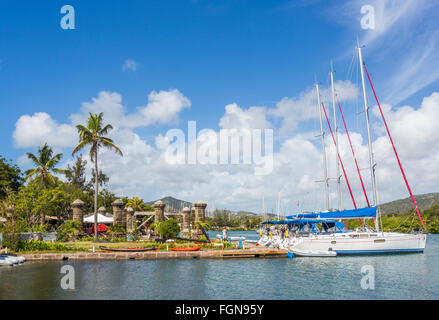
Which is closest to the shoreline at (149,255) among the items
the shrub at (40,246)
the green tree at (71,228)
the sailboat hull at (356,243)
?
the shrub at (40,246)

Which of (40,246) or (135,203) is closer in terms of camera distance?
(40,246)

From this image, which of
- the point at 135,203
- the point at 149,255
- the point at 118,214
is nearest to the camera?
the point at 149,255

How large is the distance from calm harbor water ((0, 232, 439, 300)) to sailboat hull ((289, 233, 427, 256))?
4.10 m

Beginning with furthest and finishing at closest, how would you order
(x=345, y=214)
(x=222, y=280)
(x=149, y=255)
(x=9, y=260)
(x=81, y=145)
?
(x=81, y=145) → (x=345, y=214) → (x=149, y=255) → (x=9, y=260) → (x=222, y=280)

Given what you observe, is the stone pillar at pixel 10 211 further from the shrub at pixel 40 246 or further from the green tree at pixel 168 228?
the green tree at pixel 168 228

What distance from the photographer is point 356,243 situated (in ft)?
118

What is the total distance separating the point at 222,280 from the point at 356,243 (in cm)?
1951

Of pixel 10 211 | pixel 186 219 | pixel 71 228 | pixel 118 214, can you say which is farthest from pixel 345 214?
pixel 10 211

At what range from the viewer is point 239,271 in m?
Result: 25.8

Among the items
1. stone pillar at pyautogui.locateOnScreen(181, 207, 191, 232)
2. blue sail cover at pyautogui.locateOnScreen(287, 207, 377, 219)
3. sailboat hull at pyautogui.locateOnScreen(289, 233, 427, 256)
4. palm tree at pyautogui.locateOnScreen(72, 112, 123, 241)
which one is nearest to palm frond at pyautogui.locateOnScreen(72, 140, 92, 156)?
palm tree at pyautogui.locateOnScreen(72, 112, 123, 241)

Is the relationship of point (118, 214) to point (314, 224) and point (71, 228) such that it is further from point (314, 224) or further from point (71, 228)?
point (314, 224)
